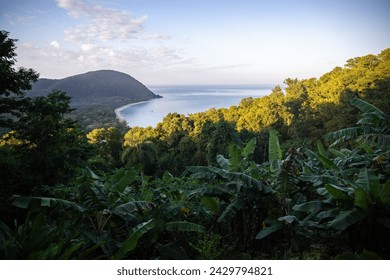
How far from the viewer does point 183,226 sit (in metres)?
3.36

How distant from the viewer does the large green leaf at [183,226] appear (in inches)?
131

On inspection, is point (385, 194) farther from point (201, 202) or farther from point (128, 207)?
point (128, 207)

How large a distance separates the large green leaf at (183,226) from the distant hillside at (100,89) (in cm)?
476

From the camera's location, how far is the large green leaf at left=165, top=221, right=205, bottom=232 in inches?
131

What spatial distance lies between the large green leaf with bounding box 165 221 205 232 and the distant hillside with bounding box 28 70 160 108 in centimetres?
476

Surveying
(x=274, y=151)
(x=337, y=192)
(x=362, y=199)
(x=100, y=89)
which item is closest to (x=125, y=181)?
(x=274, y=151)

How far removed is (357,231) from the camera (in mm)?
2982

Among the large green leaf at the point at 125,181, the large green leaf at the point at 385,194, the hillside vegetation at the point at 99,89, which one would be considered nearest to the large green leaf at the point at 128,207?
the large green leaf at the point at 125,181

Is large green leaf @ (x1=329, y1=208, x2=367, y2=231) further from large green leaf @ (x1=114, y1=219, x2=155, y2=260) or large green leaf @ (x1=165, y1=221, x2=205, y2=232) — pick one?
large green leaf @ (x1=114, y1=219, x2=155, y2=260)

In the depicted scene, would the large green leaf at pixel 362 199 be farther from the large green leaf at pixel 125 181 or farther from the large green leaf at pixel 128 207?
the large green leaf at pixel 125 181

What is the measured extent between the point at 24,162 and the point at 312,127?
1727cm

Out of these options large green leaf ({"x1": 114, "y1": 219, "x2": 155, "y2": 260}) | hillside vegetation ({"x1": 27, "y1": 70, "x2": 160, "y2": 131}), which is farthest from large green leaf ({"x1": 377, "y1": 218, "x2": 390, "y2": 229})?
hillside vegetation ({"x1": 27, "y1": 70, "x2": 160, "y2": 131})

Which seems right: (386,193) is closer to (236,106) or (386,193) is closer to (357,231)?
(357,231)
